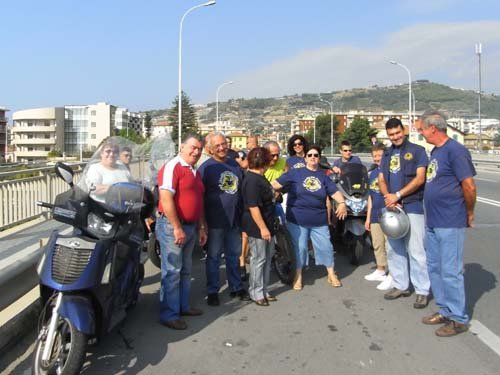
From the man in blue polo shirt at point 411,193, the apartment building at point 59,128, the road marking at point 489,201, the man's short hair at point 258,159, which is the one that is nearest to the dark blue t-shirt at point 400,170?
the man in blue polo shirt at point 411,193

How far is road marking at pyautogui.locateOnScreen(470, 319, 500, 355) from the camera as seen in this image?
14.1 feet

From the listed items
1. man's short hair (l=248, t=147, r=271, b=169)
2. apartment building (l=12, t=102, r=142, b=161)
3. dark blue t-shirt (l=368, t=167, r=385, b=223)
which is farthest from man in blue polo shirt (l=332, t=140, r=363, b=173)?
apartment building (l=12, t=102, r=142, b=161)

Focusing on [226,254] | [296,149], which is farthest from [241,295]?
[296,149]

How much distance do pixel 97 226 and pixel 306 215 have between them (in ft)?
9.86

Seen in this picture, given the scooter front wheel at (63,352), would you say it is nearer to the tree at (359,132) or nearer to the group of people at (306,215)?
the group of people at (306,215)

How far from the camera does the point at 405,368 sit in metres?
3.89

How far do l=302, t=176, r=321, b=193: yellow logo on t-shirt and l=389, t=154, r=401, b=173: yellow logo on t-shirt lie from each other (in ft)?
3.14

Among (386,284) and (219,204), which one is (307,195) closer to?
(219,204)

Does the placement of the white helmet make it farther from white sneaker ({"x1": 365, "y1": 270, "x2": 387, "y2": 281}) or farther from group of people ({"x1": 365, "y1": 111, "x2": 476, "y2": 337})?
white sneaker ({"x1": 365, "y1": 270, "x2": 387, "y2": 281})

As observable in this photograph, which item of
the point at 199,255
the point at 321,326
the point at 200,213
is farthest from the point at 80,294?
the point at 199,255

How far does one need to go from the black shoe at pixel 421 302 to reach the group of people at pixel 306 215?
0.03 feet

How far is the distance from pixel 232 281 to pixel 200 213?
3.82ft

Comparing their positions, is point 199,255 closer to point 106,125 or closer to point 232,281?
point 232,281

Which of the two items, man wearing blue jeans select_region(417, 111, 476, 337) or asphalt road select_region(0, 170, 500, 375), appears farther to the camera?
man wearing blue jeans select_region(417, 111, 476, 337)
